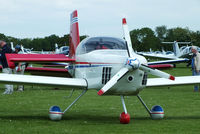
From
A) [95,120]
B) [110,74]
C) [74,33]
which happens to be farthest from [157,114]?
[74,33]

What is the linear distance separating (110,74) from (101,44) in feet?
2.99

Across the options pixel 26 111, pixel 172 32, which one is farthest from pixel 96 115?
pixel 172 32

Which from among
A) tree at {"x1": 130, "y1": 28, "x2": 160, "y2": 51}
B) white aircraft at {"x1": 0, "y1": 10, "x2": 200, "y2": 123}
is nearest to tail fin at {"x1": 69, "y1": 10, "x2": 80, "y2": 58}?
white aircraft at {"x1": 0, "y1": 10, "x2": 200, "y2": 123}

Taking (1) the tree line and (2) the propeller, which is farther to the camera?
(1) the tree line

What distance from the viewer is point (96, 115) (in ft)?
30.6

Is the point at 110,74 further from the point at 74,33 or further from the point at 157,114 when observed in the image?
the point at 74,33

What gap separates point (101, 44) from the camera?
8.50 metres

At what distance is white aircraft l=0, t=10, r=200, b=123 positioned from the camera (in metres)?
7.59

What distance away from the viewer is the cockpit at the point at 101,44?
8345mm

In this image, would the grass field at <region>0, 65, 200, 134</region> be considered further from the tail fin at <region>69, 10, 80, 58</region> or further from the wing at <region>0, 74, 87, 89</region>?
the tail fin at <region>69, 10, 80, 58</region>

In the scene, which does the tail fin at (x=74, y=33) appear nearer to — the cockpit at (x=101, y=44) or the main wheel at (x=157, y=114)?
the cockpit at (x=101, y=44)

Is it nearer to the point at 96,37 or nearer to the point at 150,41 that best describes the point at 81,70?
the point at 96,37

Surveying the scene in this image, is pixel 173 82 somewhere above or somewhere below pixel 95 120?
above

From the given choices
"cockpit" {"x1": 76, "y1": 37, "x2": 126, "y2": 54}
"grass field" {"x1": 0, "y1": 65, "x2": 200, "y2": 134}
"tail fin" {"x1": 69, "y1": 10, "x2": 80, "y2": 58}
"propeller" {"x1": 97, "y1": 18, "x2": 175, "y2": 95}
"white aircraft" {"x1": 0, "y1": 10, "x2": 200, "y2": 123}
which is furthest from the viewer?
"tail fin" {"x1": 69, "y1": 10, "x2": 80, "y2": 58}
